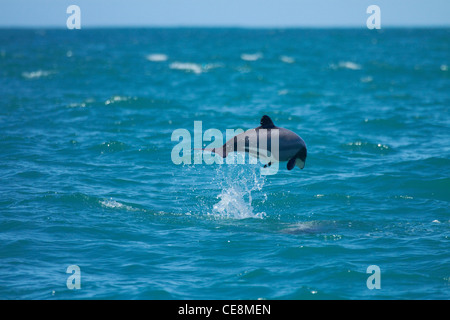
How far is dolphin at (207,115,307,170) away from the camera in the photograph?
12.0m

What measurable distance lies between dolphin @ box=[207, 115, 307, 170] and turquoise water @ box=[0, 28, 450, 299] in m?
2.24

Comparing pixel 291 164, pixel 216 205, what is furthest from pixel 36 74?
pixel 291 164

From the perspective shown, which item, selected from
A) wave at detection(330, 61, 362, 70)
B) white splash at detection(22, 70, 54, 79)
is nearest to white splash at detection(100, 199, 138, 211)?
white splash at detection(22, 70, 54, 79)

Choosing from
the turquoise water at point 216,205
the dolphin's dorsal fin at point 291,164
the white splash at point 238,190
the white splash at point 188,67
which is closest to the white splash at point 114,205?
the turquoise water at point 216,205

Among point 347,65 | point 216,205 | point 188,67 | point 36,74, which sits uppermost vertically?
point 347,65

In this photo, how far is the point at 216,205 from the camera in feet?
52.6

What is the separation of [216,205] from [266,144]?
4.47 m

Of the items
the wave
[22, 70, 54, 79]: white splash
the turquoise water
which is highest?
the wave

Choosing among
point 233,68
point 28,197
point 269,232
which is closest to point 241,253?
point 269,232

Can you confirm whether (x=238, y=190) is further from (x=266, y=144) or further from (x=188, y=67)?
(x=188, y=67)

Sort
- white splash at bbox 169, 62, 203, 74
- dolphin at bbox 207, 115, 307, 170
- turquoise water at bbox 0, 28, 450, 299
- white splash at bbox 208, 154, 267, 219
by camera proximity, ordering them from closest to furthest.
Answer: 1. turquoise water at bbox 0, 28, 450, 299
2. dolphin at bbox 207, 115, 307, 170
3. white splash at bbox 208, 154, 267, 219
4. white splash at bbox 169, 62, 203, 74

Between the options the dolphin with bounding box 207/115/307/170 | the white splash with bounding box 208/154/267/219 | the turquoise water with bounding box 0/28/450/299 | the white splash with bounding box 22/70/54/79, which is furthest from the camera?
the white splash with bounding box 22/70/54/79

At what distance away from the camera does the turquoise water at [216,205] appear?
456 inches

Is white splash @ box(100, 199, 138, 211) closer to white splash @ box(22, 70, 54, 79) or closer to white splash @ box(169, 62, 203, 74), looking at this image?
white splash @ box(22, 70, 54, 79)
